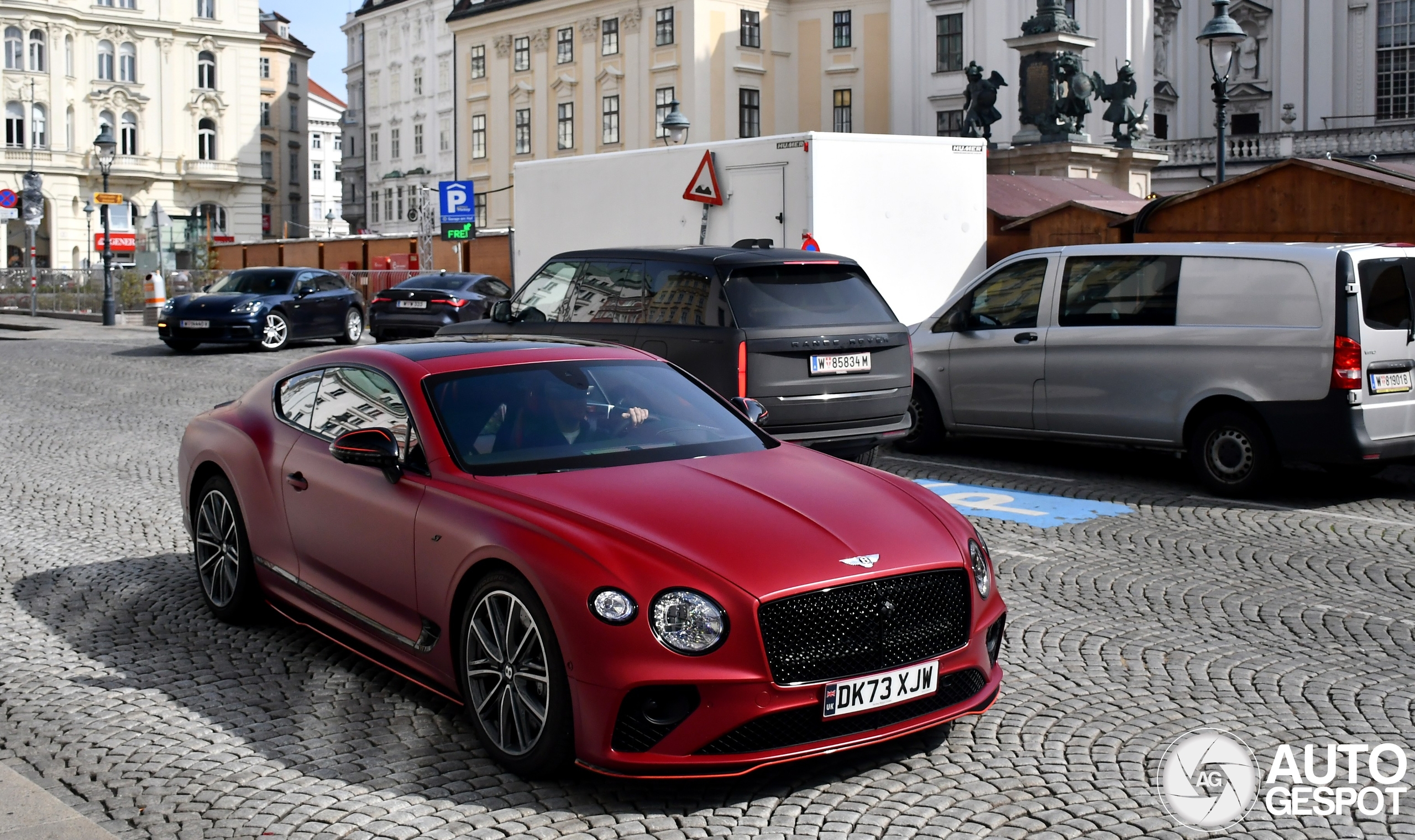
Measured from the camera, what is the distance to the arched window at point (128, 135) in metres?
87.7

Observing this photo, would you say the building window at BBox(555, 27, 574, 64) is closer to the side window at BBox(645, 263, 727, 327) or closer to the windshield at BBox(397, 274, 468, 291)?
the windshield at BBox(397, 274, 468, 291)

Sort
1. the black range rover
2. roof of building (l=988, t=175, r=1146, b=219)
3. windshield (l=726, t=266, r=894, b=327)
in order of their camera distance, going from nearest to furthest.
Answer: the black range rover < windshield (l=726, t=266, r=894, b=327) < roof of building (l=988, t=175, r=1146, b=219)

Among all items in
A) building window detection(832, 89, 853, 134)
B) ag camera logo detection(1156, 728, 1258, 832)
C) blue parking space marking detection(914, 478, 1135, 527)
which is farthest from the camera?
building window detection(832, 89, 853, 134)

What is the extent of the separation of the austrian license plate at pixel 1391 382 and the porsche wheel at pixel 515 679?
7.46 m

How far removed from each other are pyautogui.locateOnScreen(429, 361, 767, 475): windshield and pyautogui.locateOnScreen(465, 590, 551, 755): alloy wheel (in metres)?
0.68

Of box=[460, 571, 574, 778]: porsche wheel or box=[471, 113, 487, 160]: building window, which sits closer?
box=[460, 571, 574, 778]: porsche wheel

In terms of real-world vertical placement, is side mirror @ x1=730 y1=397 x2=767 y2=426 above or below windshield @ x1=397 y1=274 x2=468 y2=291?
below

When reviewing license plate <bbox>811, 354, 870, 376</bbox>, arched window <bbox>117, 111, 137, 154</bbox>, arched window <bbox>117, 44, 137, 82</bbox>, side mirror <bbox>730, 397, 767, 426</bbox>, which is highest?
arched window <bbox>117, 44, 137, 82</bbox>

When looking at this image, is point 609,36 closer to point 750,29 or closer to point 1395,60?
point 750,29

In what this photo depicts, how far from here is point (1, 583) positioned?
8.07 metres

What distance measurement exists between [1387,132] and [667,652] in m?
53.3

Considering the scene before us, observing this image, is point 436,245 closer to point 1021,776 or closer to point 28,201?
point 28,201

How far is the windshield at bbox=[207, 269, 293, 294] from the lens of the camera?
26203mm

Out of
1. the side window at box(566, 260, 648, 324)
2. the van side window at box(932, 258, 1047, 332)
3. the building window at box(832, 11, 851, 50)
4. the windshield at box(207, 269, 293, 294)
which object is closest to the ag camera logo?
the side window at box(566, 260, 648, 324)
